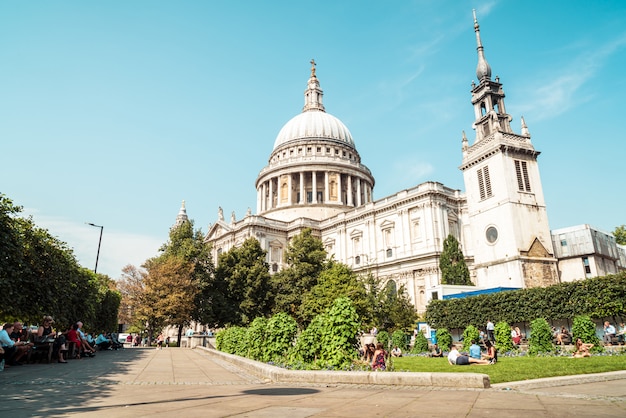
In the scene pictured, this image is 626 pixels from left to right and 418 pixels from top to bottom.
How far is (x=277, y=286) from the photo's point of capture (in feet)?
127

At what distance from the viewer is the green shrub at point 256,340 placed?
16031mm

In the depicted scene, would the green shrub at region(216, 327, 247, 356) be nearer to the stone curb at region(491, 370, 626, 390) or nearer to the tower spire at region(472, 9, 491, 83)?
the stone curb at region(491, 370, 626, 390)

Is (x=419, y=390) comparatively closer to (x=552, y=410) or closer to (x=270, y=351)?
(x=552, y=410)

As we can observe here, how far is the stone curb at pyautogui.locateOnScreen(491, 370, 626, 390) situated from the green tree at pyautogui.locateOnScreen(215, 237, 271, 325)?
2935cm

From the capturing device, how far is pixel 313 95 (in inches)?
3659

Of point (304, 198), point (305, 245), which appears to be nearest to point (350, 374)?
point (305, 245)

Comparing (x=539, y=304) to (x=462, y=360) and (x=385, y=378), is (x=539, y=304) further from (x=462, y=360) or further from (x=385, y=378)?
(x=385, y=378)

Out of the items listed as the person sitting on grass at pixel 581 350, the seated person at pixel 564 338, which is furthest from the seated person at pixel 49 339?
the seated person at pixel 564 338

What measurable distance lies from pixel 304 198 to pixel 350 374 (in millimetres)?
63720

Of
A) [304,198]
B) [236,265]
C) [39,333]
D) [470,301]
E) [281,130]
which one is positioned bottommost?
[39,333]

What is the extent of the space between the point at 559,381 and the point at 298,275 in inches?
1164

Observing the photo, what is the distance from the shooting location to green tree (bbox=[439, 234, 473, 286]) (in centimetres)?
4209

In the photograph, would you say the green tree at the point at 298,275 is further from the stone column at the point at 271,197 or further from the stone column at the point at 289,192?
the stone column at the point at 271,197

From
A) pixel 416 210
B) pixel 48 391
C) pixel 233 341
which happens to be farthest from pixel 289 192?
pixel 48 391
